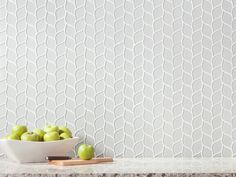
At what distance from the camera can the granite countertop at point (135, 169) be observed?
188cm

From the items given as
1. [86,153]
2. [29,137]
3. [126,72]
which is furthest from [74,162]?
[126,72]

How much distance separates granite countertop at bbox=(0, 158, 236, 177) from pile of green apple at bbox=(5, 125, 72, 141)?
0.39 ft

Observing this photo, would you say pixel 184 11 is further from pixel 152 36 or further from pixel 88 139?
pixel 88 139

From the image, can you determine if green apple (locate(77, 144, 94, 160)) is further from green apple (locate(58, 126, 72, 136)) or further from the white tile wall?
the white tile wall

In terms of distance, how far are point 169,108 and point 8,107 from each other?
769 mm

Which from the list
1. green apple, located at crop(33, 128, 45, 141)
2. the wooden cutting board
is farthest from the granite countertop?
green apple, located at crop(33, 128, 45, 141)

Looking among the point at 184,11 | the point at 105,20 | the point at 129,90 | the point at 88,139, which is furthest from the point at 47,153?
the point at 184,11

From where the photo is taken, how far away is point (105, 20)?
260cm

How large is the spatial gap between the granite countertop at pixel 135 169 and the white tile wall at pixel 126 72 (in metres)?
0.20

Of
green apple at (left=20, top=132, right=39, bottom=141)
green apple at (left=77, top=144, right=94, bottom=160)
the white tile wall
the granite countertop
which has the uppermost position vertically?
the white tile wall

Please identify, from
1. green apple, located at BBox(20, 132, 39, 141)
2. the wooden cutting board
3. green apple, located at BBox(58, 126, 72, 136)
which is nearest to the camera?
the wooden cutting board

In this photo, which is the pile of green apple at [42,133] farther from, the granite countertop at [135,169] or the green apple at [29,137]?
the granite countertop at [135,169]

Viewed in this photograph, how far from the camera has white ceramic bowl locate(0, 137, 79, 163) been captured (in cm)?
221

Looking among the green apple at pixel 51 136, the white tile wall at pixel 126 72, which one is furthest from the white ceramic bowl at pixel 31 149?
the white tile wall at pixel 126 72
